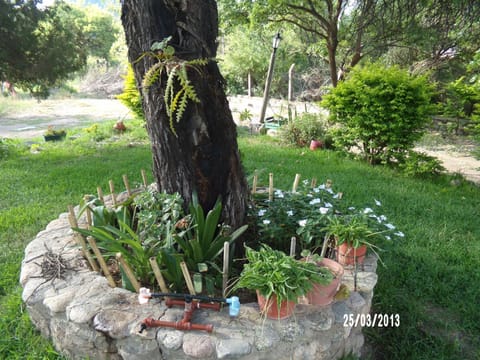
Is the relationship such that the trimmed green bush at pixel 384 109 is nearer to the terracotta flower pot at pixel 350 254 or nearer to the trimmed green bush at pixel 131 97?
the terracotta flower pot at pixel 350 254

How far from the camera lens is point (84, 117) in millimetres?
12672

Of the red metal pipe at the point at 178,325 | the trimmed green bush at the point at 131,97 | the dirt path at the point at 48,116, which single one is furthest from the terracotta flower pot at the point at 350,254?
the dirt path at the point at 48,116

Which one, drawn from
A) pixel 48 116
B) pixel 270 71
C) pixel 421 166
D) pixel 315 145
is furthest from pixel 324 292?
pixel 48 116

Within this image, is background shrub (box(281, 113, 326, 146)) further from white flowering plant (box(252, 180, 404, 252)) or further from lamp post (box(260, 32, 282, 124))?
white flowering plant (box(252, 180, 404, 252))

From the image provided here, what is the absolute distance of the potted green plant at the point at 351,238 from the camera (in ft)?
6.51

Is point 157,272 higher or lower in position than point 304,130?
lower

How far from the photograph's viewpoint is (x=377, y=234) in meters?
2.06

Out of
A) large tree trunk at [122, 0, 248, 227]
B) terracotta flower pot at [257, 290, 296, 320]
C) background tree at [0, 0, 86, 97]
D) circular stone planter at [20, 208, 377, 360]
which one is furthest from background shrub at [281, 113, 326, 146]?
terracotta flower pot at [257, 290, 296, 320]

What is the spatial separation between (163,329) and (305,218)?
114 centimetres

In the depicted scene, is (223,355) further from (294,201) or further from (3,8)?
(3,8)

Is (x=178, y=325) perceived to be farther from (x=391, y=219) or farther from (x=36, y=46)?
(x=36, y=46)

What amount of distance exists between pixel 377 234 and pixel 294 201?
24.0 inches

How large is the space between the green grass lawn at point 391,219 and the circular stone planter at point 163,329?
292 millimetres

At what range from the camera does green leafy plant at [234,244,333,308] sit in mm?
1545
